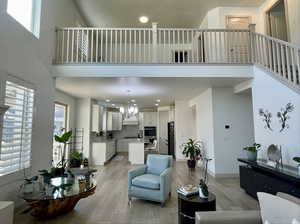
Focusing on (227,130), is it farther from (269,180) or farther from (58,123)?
(58,123)

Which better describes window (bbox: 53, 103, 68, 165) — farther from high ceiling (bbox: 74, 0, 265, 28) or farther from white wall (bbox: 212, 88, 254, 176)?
white wall (bbox: 212, 88, 254, 176)

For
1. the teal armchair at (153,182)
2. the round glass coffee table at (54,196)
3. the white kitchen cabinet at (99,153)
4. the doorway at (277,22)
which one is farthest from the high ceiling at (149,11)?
the round glass coffee table at (54,196)

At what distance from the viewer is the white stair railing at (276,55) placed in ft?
11.0

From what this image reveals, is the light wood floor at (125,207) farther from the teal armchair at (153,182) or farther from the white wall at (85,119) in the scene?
the white wall at (85,119)

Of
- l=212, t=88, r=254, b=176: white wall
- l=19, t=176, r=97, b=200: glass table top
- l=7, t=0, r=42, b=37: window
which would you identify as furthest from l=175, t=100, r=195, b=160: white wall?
l=7, t=0, r=42, b=37: window

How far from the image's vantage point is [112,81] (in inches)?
188

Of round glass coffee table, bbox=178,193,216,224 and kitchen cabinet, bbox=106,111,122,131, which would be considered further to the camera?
kitchen cabinet, bbox=106,111,122,131

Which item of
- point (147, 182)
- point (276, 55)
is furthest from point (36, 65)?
point (276, 55)

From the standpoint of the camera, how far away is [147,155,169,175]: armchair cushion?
390 centimetres

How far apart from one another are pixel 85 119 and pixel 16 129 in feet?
13.4

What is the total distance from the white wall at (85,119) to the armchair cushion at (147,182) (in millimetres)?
4084

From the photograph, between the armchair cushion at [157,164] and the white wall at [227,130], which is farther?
the white wall at [227,130]

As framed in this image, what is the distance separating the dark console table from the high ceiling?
5.06 metres

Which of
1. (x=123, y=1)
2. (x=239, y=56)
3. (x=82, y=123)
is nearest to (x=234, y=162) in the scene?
(x=239, y=56)
